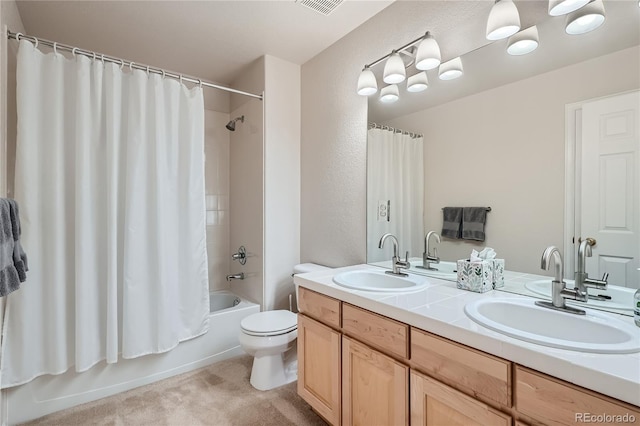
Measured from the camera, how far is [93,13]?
197cm

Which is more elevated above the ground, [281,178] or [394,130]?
[394,130]

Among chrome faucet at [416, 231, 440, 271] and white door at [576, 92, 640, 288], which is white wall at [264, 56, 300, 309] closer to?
chrome faucet at [416, 231, 440, 271]

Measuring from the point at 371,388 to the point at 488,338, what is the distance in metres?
0.63

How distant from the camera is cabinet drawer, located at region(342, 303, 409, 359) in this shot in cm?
117

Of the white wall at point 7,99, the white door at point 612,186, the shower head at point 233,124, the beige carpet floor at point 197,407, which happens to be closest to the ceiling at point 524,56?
the white door at point 612,186

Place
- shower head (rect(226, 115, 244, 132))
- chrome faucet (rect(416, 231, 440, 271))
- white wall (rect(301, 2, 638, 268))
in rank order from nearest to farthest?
white wall (rect(301, 2, 638, 268)), chrome faucet (rect(416, 231, 440, 271)), shower head (rect(226, 115, 244, 132))

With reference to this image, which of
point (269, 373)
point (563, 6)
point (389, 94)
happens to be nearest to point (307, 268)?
point (269, 373)

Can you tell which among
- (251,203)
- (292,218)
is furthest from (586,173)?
(251,203)

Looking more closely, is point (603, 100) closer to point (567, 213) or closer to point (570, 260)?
point (567, 213)

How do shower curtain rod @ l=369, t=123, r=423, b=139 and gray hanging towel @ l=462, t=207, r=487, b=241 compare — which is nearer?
gray hanging towel @ l=462, t=207, r=487, b=241

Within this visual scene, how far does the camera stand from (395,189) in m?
1.97

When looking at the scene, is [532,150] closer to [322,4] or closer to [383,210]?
[383,210]

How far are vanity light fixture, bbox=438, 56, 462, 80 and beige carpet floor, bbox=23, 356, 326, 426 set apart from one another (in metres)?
2.09

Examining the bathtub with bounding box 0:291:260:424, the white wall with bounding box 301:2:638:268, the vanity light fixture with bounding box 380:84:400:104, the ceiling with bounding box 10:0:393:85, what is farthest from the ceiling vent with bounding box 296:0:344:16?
the bathtub with bounding box 0:291:260:424
